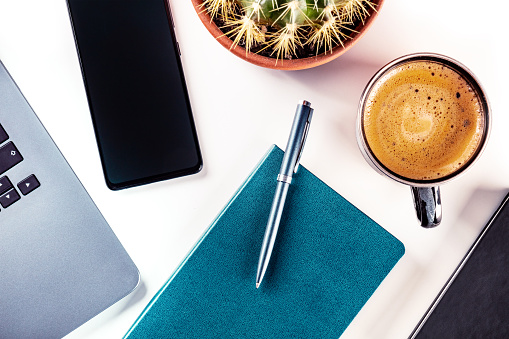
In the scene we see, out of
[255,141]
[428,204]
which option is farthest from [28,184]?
[428,204]

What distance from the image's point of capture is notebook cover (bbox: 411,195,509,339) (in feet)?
1.64

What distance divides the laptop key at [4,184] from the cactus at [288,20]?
34 cm

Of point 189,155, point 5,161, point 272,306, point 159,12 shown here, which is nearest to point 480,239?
point 272,306

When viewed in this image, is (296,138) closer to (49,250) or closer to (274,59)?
(274,59)

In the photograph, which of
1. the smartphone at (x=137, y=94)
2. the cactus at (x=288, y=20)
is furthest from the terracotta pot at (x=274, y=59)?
the smartphone at (x=137, y=94)

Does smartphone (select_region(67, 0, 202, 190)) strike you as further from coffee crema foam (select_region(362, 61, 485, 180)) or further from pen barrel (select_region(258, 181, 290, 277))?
coffee crema foam (select_region(362, 61, 485, 180))

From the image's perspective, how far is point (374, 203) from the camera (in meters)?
0.57

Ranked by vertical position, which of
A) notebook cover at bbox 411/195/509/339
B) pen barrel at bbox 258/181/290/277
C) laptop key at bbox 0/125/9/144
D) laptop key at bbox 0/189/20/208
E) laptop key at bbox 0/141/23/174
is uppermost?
laptop key at bbox 0/125/9/144

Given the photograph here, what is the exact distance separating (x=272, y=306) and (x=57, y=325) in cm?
29

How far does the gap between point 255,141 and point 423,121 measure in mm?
214

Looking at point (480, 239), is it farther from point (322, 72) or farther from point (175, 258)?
point (175, 258)

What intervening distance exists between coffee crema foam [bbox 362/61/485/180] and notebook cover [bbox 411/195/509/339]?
116 millimetres

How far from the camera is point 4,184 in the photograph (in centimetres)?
54

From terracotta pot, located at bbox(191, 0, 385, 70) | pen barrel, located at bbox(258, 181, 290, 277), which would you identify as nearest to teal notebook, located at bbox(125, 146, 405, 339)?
pen barrel, located at bbox(258, 181, 290, 277)
